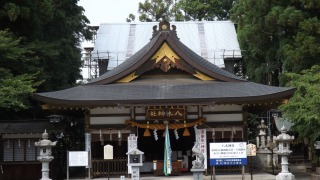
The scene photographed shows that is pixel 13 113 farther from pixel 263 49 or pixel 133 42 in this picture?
pixel 263 49

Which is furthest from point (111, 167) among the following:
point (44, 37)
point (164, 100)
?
point (44, 37)

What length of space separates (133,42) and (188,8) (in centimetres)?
826

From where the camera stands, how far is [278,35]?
23531mm

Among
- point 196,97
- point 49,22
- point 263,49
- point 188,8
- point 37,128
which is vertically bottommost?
point 37,128

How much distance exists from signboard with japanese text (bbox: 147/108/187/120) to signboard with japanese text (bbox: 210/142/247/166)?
2.79 metres

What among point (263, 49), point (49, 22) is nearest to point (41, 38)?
point (49, 22)

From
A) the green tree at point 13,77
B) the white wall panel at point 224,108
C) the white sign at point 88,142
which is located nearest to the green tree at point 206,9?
the green tree at point 13,77

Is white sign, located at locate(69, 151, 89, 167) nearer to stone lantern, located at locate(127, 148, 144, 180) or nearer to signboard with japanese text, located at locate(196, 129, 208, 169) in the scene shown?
stone lantern, located at locate(127, 148, 144, 180)

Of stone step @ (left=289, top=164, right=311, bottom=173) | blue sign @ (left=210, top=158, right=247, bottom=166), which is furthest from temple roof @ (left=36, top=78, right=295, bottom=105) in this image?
stone step @ (left=289, top=164, right=311, bottom=173)

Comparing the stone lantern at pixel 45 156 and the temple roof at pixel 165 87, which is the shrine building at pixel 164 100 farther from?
the stone lantern at pixel 45 156

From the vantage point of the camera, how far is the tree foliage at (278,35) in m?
20.5

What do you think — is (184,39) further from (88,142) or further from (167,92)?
(88,142)

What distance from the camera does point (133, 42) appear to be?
99.0 ft

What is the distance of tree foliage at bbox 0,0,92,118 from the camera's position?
62.2 ft
